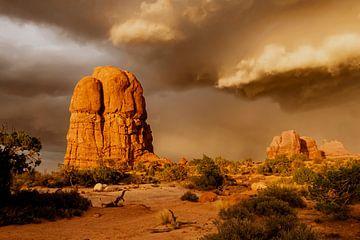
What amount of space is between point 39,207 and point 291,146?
6594 centimetres

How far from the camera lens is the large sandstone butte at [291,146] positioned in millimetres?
73250

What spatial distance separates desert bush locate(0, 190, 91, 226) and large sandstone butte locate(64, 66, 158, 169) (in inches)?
1510

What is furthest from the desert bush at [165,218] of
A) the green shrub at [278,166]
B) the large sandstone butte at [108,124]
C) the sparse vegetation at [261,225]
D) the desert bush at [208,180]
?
the large sandstone butte at [108,124]

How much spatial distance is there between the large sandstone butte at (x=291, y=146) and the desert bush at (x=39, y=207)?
199 ft

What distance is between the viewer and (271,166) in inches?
1754

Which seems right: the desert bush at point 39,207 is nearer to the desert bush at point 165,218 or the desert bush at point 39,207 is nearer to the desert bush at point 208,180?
the desert bush at point 165,218

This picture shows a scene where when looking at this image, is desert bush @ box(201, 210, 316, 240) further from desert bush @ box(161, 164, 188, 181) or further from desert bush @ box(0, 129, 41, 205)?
desert bush @ box(161, 164, 188, 181)

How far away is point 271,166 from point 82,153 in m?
33.6

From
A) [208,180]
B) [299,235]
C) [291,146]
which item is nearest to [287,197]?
Result: [299,235]

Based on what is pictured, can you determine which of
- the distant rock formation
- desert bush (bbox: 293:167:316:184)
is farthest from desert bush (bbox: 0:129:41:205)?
the distant rock formation

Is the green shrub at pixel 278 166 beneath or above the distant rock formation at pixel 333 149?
beneath

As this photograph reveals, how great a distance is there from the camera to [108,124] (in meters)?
64.0

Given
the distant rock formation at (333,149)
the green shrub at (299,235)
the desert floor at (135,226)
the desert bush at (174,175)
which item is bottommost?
the desert floor at (135,226)

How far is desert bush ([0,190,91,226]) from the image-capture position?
1362 centimetres
